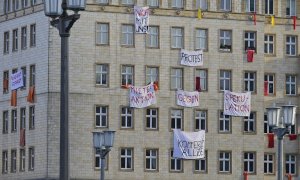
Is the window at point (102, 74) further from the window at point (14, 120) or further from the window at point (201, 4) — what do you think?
the window at point (201, 4)

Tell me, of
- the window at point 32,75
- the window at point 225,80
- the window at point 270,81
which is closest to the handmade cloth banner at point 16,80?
the window at point 32,75

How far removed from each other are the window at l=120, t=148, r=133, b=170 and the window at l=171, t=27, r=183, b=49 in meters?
7.49

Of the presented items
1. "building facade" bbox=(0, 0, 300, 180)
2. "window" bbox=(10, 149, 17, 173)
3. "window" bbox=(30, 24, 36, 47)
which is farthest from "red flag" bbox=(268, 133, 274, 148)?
"window" bbox=(30, 24, 36, 47)

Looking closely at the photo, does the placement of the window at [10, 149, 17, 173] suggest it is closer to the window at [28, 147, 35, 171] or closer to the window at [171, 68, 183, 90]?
the window at [28, 147, 35, 171]

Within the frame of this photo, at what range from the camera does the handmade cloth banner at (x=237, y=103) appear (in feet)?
307

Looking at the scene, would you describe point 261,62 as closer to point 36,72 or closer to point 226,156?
point 226,156

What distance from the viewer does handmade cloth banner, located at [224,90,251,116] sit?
9356cm

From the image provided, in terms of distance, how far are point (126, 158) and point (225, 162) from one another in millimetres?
7217

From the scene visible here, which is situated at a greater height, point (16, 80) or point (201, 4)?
point (201, 4)

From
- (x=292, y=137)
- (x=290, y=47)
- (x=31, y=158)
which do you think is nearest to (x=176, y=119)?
(x=292, y=137)

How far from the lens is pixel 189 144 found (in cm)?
9288

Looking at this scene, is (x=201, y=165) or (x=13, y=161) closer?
(x=201, y=165)

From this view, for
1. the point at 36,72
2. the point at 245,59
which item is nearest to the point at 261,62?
the point at 245,59

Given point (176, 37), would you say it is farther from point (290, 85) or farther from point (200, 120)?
point (290, 85)
